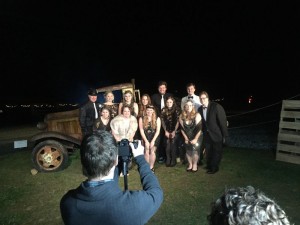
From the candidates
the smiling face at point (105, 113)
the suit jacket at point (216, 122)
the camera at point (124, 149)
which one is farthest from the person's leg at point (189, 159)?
the camera at point (124, 149)

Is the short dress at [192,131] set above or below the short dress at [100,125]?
below

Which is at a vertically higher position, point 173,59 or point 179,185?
point 173,59

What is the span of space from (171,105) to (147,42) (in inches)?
2023

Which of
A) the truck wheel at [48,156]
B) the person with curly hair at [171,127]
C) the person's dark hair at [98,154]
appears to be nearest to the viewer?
the person's dark hair at [98,154]

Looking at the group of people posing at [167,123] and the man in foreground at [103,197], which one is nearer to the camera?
the man in foreground at [103,197]

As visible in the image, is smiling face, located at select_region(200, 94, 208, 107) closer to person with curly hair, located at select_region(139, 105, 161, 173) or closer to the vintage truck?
person with curly hair, located at select_region(139, 105, 161, 173)

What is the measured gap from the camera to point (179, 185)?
235 inches

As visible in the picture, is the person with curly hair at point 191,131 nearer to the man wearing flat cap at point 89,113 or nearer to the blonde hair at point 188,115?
the blonde hair at point 188,115

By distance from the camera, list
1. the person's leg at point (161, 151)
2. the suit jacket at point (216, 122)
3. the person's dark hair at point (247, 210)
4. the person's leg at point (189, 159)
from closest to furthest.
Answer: the person's dark hair at point (247, 210), the suit jacket at point (216, 122), the person's leg at point (189, 159), the person's leg at point (161, 151)

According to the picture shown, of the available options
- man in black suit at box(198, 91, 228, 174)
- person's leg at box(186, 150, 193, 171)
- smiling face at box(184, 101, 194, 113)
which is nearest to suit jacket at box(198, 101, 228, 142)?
man in black suit at box(198, 91, 228, 174)

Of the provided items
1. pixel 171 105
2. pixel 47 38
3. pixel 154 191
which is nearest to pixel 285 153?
pixel 171 105

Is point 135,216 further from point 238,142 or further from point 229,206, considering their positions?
point 238,142

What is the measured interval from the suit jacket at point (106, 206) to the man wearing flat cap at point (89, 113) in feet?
16.8

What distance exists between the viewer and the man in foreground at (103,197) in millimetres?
1797
